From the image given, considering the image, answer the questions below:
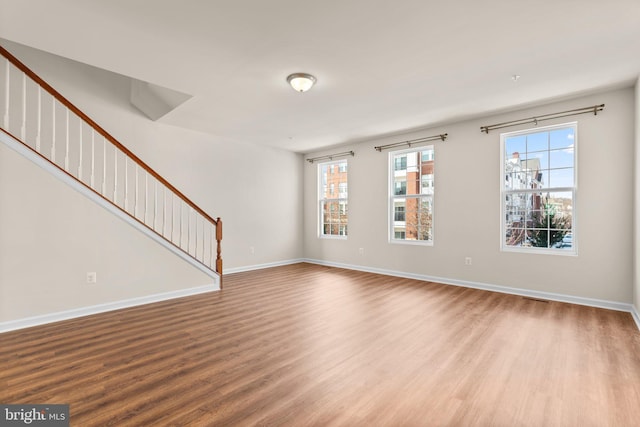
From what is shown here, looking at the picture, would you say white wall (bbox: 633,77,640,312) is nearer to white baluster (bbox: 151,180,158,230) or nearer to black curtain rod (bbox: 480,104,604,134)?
black curtain rod (bbox: 480,104,604,134)

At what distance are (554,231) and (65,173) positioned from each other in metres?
6.29

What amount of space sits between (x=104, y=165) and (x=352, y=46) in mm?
3576

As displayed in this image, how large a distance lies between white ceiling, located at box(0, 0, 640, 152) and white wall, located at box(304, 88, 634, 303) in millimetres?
610

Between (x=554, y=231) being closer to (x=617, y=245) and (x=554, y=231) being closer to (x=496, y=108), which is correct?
(x=617, y=245)

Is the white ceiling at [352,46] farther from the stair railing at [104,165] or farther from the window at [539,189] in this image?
the stair railing at [104,165]

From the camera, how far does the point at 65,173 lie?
3.36m

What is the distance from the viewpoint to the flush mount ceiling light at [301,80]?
332 centimetres

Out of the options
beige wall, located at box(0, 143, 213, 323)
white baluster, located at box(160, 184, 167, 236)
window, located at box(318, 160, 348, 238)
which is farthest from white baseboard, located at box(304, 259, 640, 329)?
beige wall, located at box(0, 143, 213, 323)

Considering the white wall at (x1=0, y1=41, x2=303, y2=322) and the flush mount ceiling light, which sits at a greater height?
the flush mount ceiling light

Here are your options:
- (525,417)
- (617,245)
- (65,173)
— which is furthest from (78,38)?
(617,245)

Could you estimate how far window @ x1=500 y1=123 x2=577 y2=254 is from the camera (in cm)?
410

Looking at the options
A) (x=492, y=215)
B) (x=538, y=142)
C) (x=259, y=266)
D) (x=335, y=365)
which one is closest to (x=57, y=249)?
(x=335, y=365)

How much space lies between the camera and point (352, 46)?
2.77 meters

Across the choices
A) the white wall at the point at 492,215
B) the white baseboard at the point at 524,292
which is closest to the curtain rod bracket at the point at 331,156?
the white wall at the point at 492,215
